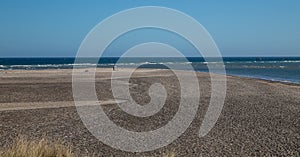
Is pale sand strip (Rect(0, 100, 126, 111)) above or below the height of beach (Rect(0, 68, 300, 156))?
below

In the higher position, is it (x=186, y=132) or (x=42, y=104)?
(x=186, y=132)

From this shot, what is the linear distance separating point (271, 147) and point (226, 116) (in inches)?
217

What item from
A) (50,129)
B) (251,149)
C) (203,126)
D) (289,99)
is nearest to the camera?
(251,149)

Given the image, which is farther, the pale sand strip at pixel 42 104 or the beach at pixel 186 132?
the pale sand strip at pixel 42 104

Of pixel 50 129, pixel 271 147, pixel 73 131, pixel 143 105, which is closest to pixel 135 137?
pixel 73 131

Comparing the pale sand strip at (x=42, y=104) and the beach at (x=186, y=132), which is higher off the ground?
the beach at (x=186, y=132)

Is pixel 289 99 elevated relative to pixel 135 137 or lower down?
lower down

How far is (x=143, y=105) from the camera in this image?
19.8m

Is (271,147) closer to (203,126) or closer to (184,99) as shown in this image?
(203,126)

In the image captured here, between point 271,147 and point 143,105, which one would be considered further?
point 143,105

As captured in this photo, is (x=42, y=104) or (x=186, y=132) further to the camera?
(x=42, y=104)

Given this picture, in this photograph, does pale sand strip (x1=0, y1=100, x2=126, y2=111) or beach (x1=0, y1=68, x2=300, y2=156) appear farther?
pale sand strip (x1=0, y1=100, x2=126, y2=111)

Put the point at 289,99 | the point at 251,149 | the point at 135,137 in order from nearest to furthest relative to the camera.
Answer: the point at 251,149 < the point at 135,137 < the point at 289,99

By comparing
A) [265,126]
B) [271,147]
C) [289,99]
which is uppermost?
[271,147]
